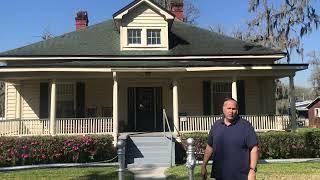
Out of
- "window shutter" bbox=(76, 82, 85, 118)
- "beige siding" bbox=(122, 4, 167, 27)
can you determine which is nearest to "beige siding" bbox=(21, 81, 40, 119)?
"window shutter" bbox=(76, 82, 85, 118)

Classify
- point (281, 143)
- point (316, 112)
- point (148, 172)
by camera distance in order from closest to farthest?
point (148, 172)
point (281, 143)
point (316, 112)

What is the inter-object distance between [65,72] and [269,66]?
7.72 meters

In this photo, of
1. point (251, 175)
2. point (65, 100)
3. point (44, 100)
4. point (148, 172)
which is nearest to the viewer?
point (251, 175)

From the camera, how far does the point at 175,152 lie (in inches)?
647

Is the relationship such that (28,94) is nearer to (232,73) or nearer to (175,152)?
(175,152)

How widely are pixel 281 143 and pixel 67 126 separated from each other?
7945 millimetres

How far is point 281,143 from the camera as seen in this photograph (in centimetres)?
1645

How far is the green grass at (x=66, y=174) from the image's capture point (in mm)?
12266

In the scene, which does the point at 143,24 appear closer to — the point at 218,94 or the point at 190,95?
the point at 190,95

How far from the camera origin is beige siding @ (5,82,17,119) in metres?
20.7

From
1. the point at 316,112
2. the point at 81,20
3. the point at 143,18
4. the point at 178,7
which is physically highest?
the point at 178,7

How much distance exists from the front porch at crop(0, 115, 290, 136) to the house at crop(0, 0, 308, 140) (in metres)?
0.04

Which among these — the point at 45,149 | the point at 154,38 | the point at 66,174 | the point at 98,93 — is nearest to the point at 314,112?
the point at 154,38

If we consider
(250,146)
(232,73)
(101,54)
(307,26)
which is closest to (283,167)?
(232,73)
